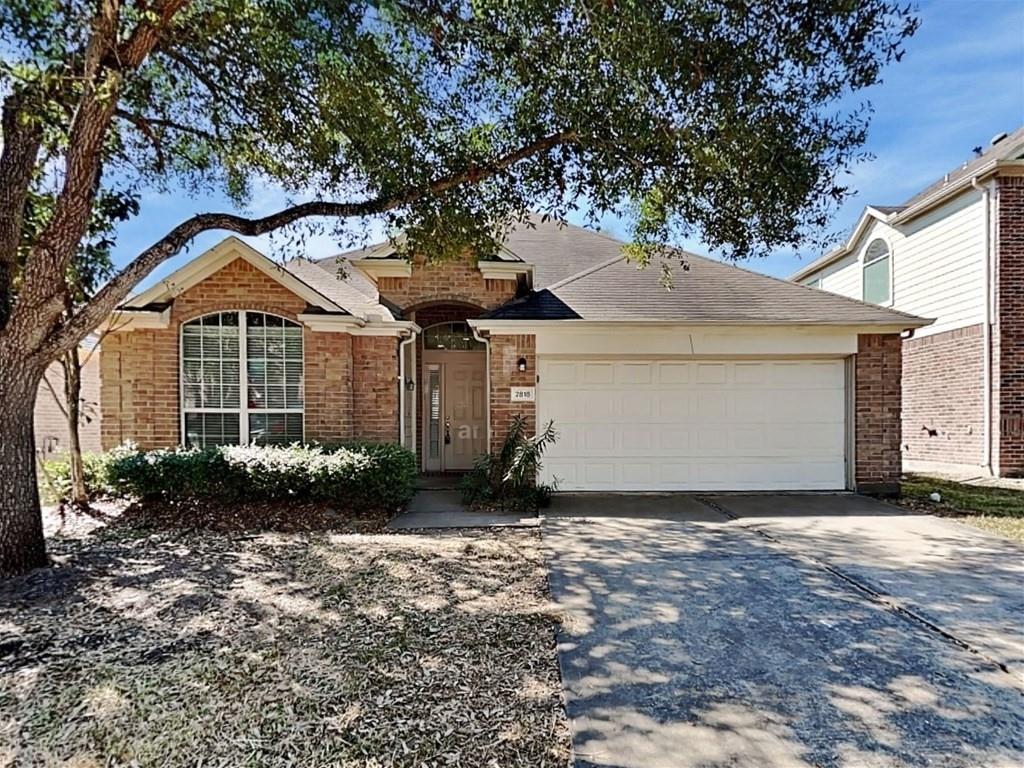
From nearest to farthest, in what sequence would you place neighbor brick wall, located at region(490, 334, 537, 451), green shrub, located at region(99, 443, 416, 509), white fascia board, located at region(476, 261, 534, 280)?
1. green shrub, located at region(99, 443, 416, 509)
2. neighbor brick wall, located at region(490, 334, 537, 451)
3. white fascia board, located at region(476, 261, 534, 280)

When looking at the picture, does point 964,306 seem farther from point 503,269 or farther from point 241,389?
point 241,389

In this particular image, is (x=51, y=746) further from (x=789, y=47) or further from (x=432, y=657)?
(x=789, y=47)

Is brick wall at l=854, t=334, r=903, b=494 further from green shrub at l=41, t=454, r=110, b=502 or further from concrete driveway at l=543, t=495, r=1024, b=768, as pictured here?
green shrub at l=41, t=454, r=110, b=502

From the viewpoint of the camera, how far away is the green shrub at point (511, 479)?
8414 millimetres

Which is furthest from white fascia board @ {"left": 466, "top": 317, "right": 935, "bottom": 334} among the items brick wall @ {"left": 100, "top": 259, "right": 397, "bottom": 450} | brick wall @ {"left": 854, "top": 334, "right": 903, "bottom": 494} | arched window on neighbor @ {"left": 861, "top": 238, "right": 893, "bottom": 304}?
arched window on neighbor @ {"left": 861, "top": 238, "right": 893, "bottom": 304}

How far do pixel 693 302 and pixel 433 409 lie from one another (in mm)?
5793

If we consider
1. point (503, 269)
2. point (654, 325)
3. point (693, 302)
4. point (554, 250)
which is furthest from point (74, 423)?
point (554, 250)

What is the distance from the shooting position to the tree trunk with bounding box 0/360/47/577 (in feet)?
17.0

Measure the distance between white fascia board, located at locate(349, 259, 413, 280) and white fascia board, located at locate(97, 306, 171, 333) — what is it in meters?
3.27

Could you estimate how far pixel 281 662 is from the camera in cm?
366

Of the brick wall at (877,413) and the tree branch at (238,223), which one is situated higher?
the tree branch at (238,223)

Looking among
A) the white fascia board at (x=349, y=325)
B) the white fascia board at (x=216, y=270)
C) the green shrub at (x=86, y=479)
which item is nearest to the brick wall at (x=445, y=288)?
the white fascia board at (x=349, y=325)

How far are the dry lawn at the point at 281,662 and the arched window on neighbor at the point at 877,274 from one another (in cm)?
1433

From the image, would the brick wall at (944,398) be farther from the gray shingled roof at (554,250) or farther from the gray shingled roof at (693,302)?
the gray shingled roof at (554,250)
